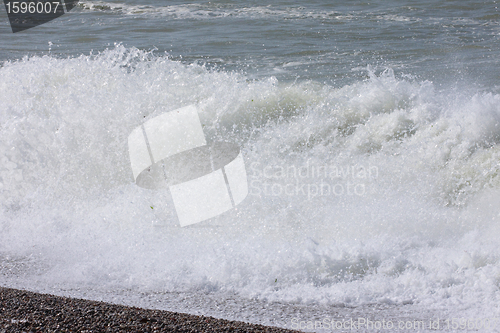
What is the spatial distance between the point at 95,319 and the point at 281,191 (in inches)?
90.7

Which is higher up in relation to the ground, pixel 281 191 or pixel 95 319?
pixel 95 319

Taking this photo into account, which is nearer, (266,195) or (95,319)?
(95,319)

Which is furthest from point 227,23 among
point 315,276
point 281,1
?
point 315,276

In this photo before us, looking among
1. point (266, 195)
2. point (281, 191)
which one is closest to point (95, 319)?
point (266, 195)

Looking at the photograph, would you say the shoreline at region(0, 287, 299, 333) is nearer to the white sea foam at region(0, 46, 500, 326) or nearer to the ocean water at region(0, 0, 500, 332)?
the ocean water at region(0, 0, 500, 332)

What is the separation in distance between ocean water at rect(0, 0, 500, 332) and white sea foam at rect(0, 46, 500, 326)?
2 centimetres

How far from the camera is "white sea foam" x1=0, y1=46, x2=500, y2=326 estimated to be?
3068 millimetres

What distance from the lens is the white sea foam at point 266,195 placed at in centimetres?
307

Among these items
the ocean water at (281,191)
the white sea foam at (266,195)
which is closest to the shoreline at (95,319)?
the ocean water at (281,191)

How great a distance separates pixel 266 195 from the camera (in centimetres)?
421

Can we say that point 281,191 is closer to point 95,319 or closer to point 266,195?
point 266,195

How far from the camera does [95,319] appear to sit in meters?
2.38

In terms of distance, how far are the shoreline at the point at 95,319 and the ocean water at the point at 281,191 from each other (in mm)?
283

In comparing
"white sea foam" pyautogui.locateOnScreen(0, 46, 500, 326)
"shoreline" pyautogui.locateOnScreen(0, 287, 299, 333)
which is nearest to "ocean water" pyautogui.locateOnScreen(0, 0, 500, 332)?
"white sea foam" pyautogui.locateOnScreen(0, 46, 500, 326)
